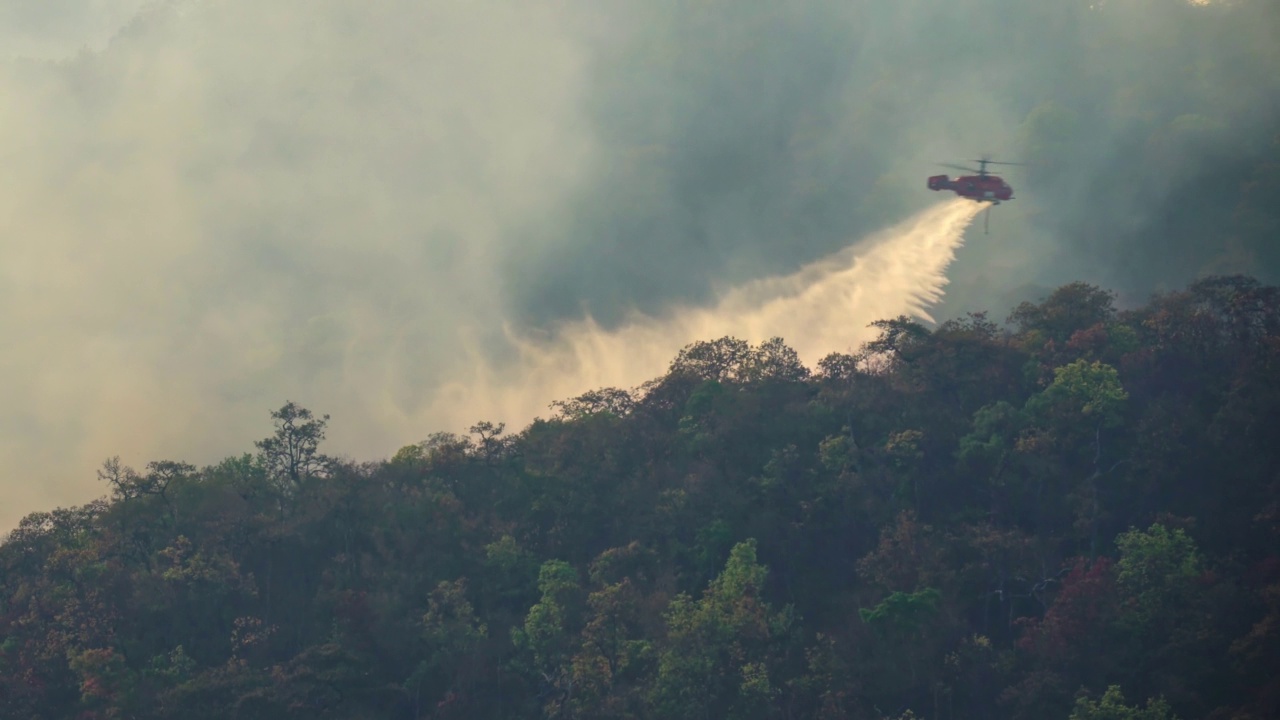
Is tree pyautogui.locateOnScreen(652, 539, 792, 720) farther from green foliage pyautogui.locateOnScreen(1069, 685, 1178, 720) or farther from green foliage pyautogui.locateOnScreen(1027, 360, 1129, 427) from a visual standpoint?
green foliage pyautogui.locateOnScreen(1027, 360, 1129, 427)

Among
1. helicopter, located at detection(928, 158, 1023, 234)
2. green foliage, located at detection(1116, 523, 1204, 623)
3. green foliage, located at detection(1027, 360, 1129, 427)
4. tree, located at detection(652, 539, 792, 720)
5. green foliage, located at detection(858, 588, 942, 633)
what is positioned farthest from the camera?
helicopter, located at detection(928, 158, 1023, 234)

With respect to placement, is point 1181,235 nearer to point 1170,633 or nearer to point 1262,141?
point 1262,141

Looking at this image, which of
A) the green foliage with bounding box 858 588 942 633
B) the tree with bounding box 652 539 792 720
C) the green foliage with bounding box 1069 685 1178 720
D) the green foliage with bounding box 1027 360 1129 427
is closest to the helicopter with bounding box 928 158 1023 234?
the green foliage with bounding box 1027 360 1129 427

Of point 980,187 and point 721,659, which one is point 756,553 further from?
point 980,187

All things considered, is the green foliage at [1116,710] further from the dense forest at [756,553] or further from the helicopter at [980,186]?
the helicopter at [980,186]

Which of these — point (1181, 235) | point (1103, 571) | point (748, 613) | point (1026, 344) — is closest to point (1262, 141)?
point (1181, 235)

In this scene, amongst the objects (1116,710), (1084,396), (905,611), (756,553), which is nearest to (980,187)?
(1084,396)

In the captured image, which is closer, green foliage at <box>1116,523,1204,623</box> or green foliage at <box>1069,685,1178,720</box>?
green foliage at <box>1069,685,1178,720</box>

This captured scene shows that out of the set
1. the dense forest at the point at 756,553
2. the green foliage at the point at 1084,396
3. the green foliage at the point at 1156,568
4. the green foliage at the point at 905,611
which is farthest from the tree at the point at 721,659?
the green foliage at the point at 1084,396
